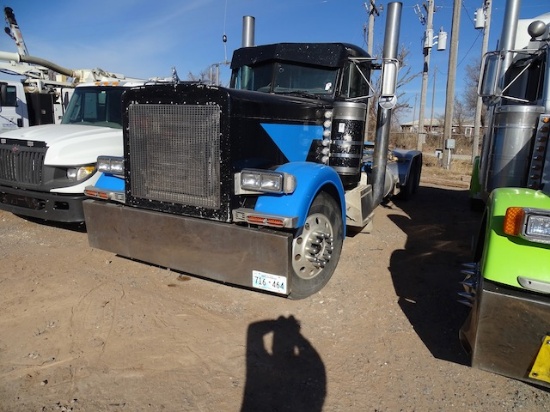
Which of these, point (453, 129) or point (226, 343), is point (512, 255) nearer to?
point (226, 343)

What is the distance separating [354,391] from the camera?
8.79 feet

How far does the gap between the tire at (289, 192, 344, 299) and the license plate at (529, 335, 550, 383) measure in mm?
1889

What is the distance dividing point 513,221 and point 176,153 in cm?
273

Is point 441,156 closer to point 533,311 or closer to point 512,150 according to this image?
point 512,150

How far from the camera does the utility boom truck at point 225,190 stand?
343 centimetres

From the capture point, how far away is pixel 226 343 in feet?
10.6

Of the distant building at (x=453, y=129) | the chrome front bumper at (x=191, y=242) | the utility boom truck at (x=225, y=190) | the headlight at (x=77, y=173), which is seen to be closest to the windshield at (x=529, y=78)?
the utility boom truck at (x=225, y=190)

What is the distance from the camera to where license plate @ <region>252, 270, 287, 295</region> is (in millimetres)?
3367

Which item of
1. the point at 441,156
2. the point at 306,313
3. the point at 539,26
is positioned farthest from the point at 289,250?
the point at 441,156

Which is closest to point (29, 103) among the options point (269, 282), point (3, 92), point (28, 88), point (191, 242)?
point (28, 88)

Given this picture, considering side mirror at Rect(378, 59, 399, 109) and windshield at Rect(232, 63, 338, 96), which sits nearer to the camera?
side mirror at Rect(378, 59, 399, 109)

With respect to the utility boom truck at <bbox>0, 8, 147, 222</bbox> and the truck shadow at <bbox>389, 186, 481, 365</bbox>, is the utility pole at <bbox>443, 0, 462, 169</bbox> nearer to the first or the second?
the truck shadow at <bbox>389, 186, 481, 365</bbox>

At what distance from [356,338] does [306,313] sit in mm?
565

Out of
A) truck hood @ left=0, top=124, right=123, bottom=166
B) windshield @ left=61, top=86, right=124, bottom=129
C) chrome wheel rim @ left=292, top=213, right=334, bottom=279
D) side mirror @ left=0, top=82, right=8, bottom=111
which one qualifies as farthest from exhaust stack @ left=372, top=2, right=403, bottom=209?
side mirror @ left=0, top=82, right=8, bottom=111
